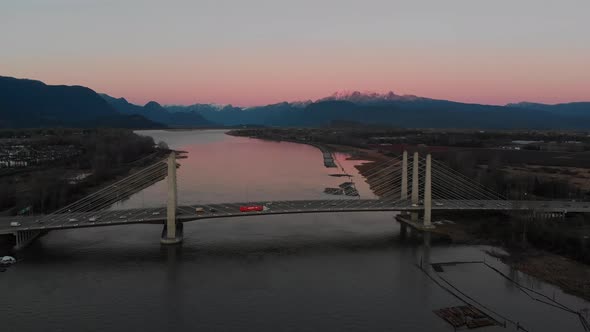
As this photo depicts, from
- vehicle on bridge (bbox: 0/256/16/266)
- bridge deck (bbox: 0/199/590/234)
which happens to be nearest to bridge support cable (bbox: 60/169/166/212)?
bridge deck (bbox: 0/199/590/234)

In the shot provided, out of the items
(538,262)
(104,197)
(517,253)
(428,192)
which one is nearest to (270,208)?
(428,192)

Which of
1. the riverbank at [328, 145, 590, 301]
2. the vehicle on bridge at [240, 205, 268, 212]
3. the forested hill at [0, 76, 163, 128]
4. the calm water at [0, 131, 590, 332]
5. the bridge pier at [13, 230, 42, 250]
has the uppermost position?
the forested hill at [0, 76, 163, 128]

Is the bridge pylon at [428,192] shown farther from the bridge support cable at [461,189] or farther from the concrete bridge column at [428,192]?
the bridge support cable at [461,189]

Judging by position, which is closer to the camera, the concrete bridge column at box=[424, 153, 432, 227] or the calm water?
the calm water

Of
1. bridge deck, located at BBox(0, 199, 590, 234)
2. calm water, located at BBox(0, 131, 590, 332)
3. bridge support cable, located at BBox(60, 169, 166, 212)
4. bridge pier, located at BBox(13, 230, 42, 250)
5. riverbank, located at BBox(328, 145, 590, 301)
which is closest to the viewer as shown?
calm water, located at BBox(0, 131, 590, 332)

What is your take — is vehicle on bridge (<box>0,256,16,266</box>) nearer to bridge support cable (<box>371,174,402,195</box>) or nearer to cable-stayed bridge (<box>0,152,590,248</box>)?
cable-stayed bridge (<box>0,152,590,248</box>)

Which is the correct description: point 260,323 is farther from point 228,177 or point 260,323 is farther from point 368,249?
point 228,177

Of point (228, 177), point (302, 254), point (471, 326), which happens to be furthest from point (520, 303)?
point (228, 177)
